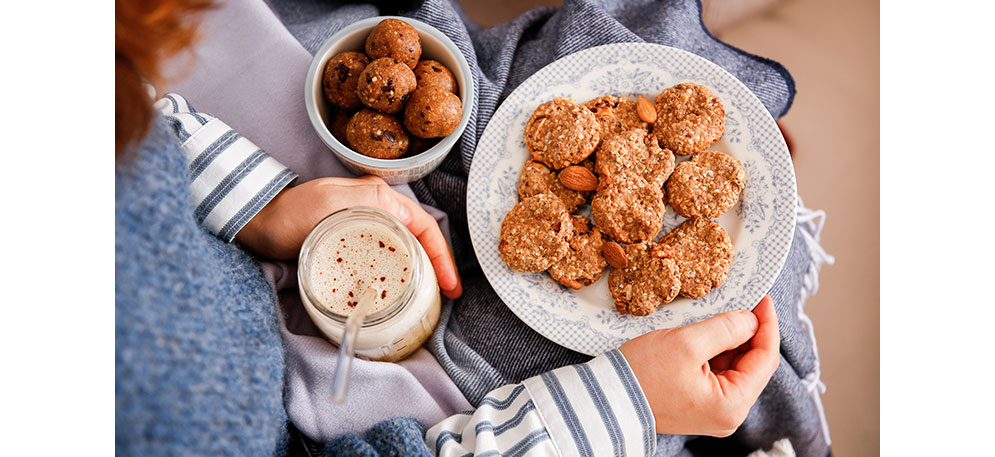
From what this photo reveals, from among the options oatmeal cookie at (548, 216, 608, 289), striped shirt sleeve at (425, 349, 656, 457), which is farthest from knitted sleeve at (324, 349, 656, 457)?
oatmeal cookie at (548, 216, 608, 289)

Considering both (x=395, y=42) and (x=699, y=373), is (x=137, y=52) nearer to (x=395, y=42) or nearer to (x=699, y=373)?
(x=395, y=42)

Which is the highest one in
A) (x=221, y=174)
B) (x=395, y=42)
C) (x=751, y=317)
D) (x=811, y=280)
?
(x=395, y=42)

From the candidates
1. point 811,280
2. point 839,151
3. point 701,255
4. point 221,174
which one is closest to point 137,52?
point 221,174

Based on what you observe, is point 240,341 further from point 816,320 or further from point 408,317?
point 816,320

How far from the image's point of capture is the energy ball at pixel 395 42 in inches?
27.2

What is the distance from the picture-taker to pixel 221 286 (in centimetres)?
58

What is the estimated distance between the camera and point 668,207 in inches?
29.7

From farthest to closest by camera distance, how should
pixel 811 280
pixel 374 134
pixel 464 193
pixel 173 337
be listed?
pixel 811 280 → pixel 464 193 → pixel 374 134 → pixel 173 337

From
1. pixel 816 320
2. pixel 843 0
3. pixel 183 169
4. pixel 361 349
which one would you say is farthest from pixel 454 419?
pixel 843 0

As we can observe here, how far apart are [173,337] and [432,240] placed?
328 millimetres

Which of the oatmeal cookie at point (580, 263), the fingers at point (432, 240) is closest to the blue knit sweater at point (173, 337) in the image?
the fingers at point (432, 240)

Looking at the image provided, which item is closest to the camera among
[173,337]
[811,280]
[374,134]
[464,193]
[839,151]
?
[173,337]

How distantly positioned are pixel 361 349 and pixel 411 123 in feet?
0.86

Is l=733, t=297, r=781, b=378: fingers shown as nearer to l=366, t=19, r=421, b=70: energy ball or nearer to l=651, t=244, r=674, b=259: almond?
l=651, t=244, r=674, b=259: almond
